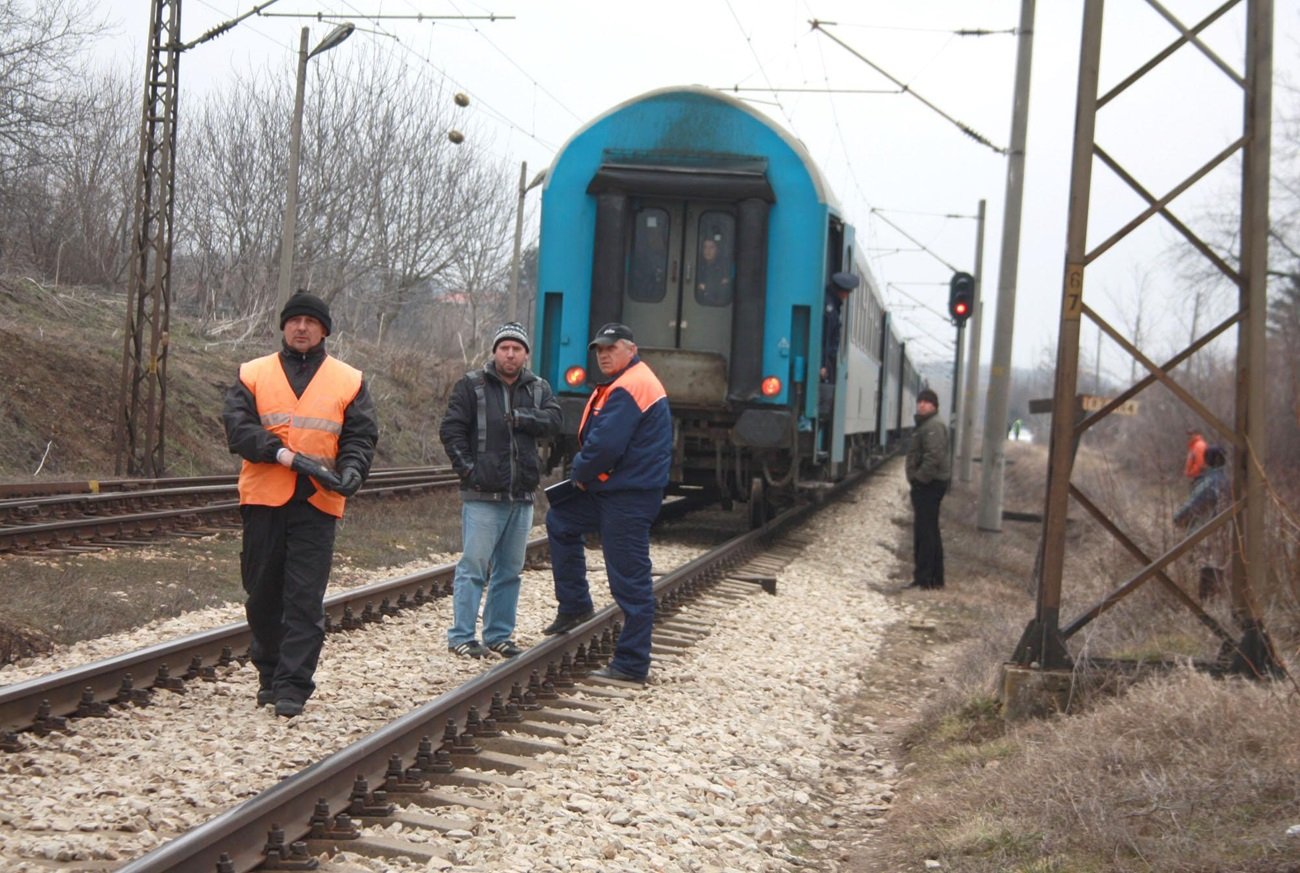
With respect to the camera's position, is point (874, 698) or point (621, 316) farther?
point (621, 316)

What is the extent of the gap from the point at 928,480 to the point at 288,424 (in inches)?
304

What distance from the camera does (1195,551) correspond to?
9023mm

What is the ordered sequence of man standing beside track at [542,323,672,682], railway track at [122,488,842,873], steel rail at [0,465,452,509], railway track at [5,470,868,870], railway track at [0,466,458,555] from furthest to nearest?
1. steel rail at [0,465,452,509]
2. railway track at [0,466,458,555]
3. man standing beside track at [542,323,672,682]
4. railway track at [5,470,868,870]
5. railway track at [122,488,842,873]

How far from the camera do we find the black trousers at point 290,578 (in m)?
6.07

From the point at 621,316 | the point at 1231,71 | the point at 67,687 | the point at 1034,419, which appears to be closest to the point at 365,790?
the point at 67,687

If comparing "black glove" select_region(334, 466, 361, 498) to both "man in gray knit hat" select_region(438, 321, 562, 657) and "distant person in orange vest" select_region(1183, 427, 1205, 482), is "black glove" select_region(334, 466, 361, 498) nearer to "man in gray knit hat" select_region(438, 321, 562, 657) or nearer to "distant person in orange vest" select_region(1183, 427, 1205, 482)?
"man in gray knit hat" select_region(438, 321, 562, 657)

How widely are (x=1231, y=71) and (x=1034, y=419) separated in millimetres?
103701

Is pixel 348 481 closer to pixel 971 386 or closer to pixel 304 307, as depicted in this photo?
pixel 304 307

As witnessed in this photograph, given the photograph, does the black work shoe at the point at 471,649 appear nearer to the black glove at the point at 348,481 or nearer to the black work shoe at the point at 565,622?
the black work shoe at the point at 565,622

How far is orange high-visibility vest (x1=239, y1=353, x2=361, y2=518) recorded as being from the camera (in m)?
6.08

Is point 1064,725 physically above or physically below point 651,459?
below

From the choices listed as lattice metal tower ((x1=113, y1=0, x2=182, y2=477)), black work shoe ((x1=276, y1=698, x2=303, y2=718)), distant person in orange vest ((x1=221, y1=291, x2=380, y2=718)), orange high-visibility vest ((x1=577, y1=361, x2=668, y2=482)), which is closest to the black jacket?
orange high-visibility vest ((x1=577, y1=361, x2=668, y2=482))

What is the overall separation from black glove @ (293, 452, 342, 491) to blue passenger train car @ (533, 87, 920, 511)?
6.69 metres

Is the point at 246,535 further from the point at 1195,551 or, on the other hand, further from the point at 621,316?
the point at 621,316
